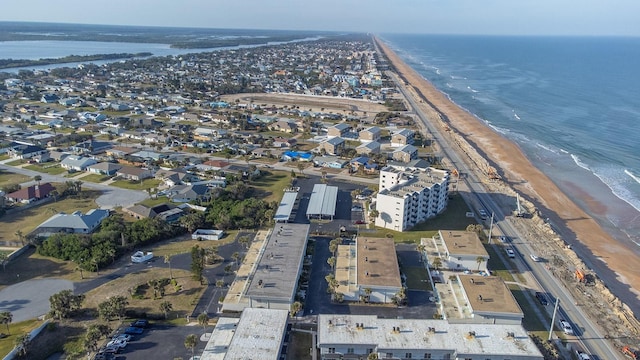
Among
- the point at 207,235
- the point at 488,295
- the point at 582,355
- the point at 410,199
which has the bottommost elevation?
the point at 582,355

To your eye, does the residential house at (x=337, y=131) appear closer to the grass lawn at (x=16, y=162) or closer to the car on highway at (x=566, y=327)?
the grass lawn at (x=16, y=162)

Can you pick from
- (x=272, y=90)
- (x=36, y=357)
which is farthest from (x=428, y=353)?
(x=272, y=90)

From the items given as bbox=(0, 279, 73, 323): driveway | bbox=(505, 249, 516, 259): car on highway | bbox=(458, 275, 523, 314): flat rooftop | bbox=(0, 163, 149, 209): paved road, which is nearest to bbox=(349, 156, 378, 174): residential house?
bbox=(505, 249, 516, 259): car on highway

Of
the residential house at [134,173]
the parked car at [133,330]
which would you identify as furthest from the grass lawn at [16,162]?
the parked car at [133,330]

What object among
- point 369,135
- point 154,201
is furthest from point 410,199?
point 369,135

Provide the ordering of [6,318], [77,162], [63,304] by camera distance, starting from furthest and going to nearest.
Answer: [77,162] < [63,304] < [6,318]

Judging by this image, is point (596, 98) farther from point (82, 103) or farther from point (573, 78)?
point (82, 103)

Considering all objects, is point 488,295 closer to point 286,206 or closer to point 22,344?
point 286,206
